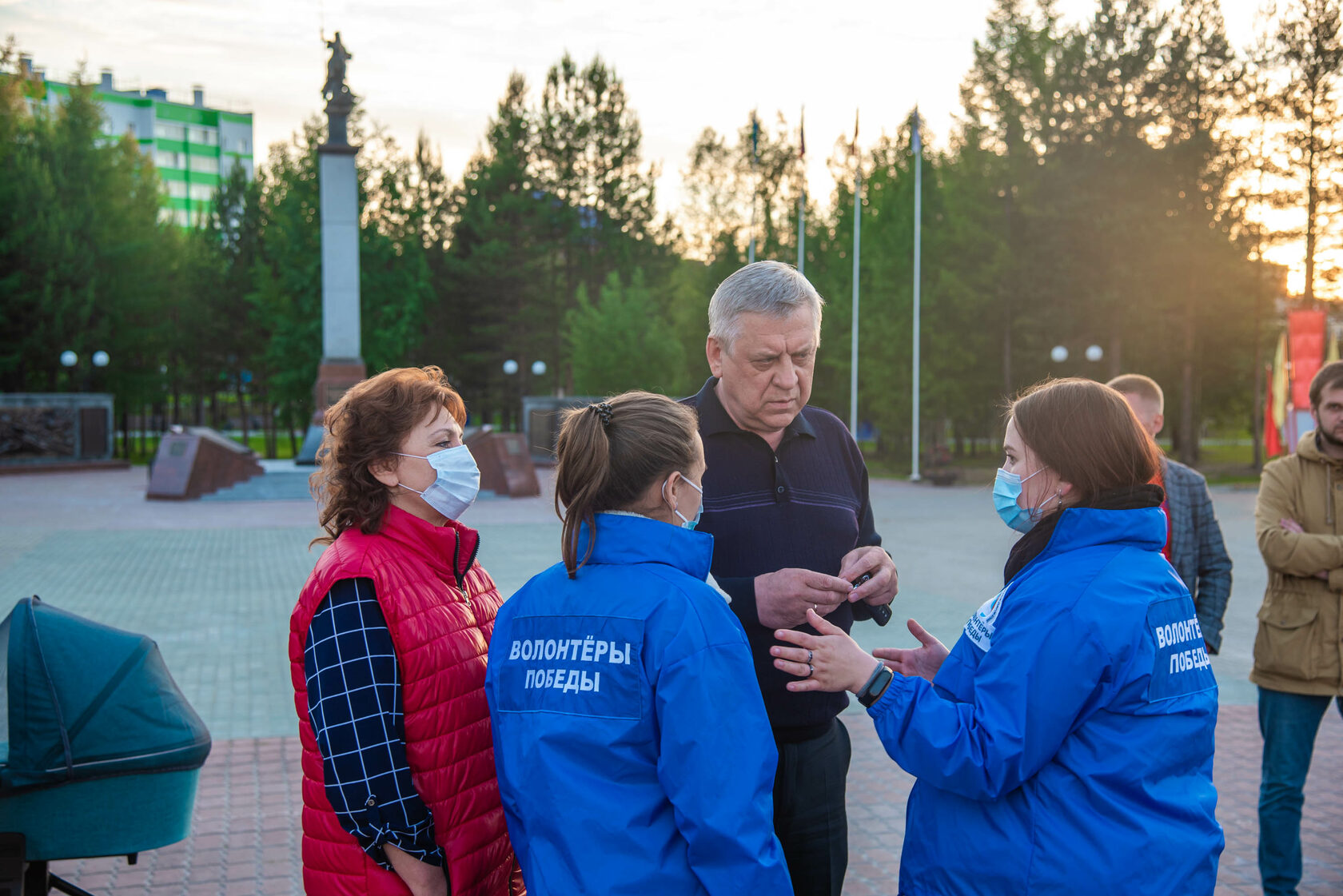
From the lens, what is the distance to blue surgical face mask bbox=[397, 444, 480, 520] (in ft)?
7.97

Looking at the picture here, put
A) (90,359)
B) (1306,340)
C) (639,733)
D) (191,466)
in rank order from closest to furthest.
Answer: (639,733), (1306,340), (191,466), (90,359)

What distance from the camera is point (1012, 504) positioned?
237 cm

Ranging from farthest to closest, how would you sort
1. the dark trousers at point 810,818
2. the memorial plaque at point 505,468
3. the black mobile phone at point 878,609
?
the memorial plaque at point 505,468 < the black mobile phone at point 878,609 < the dark trousers at point 810,818

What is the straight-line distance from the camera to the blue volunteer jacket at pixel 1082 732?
1.91m

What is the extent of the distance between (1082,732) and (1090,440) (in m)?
0.55

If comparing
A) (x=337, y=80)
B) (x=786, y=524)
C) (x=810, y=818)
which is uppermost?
(x=337, y=80)

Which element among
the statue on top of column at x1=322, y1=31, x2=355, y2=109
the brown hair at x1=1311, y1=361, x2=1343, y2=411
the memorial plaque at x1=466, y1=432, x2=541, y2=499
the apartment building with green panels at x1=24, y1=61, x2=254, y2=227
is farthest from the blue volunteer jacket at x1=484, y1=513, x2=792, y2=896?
the apartment building with green panels at x1=24, y1=61, x2=254, y2=227

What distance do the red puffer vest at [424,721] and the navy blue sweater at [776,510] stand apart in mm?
740

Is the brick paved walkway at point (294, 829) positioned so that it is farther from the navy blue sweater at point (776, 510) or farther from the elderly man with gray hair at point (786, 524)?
the navy blue sweater at point (776, 510)

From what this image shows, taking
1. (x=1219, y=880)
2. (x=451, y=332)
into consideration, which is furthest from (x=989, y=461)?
(x=1219, y=880)

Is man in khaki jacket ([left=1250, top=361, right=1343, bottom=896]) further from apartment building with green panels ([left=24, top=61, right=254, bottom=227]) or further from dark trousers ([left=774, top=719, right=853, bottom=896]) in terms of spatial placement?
apartment building with green panels ([left=24, top=61, right=254, bottom=227])

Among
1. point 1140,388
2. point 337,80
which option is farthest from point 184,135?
point 1140,388

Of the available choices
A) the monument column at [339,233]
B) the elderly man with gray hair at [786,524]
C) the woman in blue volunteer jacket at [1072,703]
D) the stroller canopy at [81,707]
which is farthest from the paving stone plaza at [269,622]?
the monument column at [339,233]

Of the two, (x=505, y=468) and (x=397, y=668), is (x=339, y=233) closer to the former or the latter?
(x=505, y=468)
